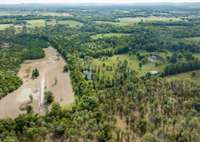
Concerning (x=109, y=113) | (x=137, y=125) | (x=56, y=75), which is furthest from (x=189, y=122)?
(x=56, y=75)

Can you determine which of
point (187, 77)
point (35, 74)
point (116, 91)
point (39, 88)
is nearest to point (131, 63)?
point (187, 77)

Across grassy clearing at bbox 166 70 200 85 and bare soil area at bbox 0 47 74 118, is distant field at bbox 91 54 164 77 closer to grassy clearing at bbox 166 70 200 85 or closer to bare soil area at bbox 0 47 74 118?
grassy clearing at bbox 166 70 200 85

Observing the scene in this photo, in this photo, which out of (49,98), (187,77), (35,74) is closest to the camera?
(49,98)

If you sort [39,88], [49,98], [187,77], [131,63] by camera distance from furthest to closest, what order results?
1. [131,63]
2. [187,77]
3. [39,88]
4. [49,98]

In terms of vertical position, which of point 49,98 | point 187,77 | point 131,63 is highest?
point 131,63

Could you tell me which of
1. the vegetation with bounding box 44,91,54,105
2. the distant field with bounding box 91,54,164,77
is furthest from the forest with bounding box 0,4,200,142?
the vegetation with bounding box 44,91,54,105

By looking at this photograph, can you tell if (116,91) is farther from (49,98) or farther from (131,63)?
(131,63)

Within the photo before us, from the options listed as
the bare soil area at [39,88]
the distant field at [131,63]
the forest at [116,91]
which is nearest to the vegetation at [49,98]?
the forest at [116,91]

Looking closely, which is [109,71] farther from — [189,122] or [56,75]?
[189,122]
